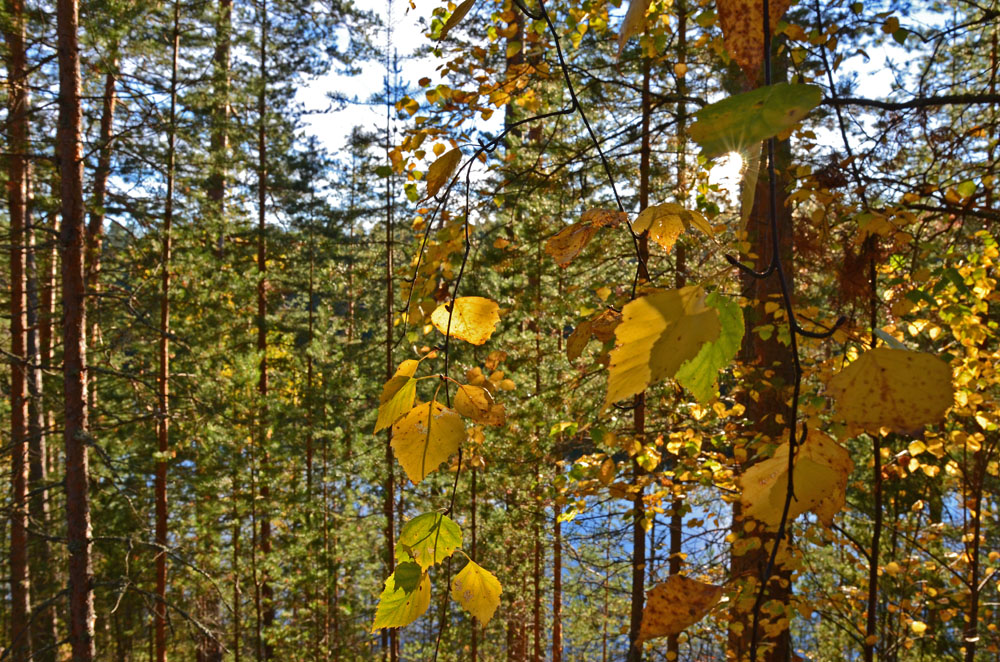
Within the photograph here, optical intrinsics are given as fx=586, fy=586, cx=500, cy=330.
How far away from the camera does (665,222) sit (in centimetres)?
52

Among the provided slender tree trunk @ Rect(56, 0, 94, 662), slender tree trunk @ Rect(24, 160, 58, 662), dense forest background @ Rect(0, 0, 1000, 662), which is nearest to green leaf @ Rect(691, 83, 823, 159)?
dense forest background @ Rect(0, 0, 1000, 662)

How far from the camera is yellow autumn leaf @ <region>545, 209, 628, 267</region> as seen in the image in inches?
21.0

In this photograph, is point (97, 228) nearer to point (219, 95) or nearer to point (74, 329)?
point (219, 95)

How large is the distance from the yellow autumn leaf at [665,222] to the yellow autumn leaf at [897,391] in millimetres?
190

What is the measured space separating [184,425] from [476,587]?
25.3 ft

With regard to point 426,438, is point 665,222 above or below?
above

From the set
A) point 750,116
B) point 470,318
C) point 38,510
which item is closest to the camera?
point 750,116

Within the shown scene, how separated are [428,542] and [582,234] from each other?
0.32 m

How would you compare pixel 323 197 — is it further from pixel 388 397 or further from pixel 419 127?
pixel 388 397

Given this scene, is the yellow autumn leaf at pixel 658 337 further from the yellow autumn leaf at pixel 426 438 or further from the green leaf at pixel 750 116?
the yellow autumn leaf at pixel 426 438

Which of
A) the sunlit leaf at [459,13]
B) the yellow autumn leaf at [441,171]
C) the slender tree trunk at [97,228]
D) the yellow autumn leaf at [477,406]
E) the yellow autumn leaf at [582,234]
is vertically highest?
the slender tree trunk at [97,228]

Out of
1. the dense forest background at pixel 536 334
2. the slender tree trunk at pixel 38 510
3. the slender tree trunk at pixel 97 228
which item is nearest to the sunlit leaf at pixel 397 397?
the dense forest background at pixel 536 334

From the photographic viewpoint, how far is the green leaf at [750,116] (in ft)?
0.90

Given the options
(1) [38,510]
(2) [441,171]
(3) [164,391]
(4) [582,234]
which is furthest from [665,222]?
(1) [38,510]
